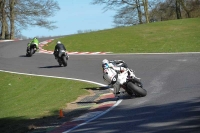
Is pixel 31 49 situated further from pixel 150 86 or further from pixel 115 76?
pixel 115 76

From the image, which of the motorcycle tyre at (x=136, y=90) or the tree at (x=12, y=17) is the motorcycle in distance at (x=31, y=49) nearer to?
the motorcycle tyre at (x=136, y=90)

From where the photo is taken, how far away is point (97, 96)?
48.9 ft

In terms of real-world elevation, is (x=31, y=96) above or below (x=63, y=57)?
below

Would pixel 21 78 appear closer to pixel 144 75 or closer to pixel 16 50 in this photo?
pixel 144 75

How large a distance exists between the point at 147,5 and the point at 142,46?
27687mm

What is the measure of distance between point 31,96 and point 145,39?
56.5 ft

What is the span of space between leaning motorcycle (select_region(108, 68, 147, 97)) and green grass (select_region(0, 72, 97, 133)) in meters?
1.82

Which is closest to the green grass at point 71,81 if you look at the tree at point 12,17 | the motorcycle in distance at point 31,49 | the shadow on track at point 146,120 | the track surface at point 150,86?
the shadow on track at point 146,120

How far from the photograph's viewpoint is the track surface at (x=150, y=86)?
9117 millimetres

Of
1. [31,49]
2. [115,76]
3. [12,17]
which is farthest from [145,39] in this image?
[12,17]

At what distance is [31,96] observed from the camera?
1770 centimetres

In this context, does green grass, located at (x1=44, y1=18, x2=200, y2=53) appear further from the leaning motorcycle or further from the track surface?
the leaning motorcycle

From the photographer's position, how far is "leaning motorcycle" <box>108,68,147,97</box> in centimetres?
1306

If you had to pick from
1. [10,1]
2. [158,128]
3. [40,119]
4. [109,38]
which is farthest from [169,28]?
[158,128]
